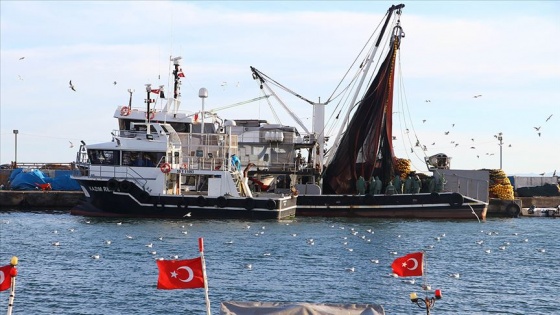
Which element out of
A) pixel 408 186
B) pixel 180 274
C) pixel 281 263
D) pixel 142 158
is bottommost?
pixel 281 263

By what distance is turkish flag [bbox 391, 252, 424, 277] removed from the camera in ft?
66.6

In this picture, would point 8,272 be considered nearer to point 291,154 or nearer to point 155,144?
point 155,144

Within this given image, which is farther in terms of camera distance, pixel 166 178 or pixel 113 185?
pixel 166 178

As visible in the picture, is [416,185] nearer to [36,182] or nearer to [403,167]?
[403,167]

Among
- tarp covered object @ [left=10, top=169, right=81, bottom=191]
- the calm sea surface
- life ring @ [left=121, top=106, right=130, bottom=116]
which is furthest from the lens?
tarp covered object @ [left=10, top=169, right=81, bottom=191]

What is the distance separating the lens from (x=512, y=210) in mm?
67375

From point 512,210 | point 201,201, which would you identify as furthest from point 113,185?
point 512,210

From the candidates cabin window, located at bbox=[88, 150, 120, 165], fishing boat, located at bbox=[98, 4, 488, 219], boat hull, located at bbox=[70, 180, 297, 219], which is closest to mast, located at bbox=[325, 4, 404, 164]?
fishing boat, located at bbox=[98, 4, 488, 219]

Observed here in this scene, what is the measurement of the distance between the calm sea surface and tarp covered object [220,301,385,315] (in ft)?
34.0

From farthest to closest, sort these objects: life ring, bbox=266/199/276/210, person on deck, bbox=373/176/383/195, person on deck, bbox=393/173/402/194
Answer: person on deck, bbox=393/173/402/194
person on deck, bbox=373/176/383/195
life ring, bbox=266/199/276/210

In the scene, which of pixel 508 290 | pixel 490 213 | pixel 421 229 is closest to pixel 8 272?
pixel 508 290

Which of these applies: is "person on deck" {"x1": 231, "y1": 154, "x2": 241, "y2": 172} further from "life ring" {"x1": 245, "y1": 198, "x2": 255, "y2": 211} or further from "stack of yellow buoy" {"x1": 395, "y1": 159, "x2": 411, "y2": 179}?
"stack of yellow buoy" {"x1": 395, "y1": 159, "x2": 411, "y2": 179}

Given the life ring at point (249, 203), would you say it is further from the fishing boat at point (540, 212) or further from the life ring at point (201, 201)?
the fishing boat at point (540, 212)

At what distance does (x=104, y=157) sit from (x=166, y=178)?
3862 millimetres
